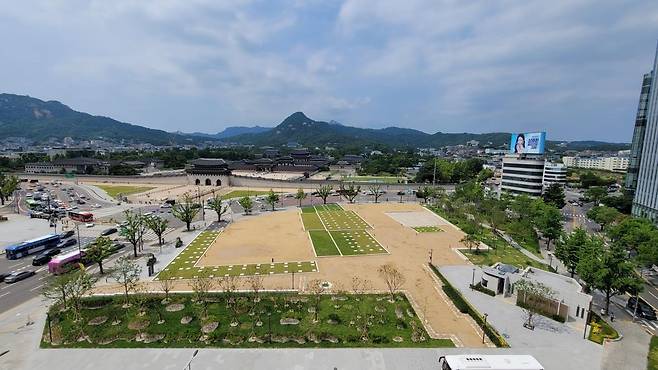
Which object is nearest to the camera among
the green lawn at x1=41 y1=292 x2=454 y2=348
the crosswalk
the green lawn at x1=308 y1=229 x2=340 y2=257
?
the green lawn at x1=41 y1=292 x2=454 y2=348

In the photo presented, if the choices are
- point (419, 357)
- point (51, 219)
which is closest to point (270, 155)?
point (51, 219)

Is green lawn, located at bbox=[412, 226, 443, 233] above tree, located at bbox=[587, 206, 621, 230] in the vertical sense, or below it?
below

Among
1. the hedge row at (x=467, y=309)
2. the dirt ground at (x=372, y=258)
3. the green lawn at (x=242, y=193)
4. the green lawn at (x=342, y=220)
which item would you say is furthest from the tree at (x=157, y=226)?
the green lawn at (x=242, y=193)

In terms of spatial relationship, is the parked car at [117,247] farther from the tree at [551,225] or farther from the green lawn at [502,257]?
the tree at [551,225]

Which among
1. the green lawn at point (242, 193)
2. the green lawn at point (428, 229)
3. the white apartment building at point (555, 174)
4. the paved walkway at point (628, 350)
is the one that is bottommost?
the green lawn at point (242, 193)

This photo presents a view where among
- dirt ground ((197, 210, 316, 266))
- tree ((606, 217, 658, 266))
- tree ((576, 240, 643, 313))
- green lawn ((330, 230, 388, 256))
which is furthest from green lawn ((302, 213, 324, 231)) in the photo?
tree ((606, 217, 658, 266))

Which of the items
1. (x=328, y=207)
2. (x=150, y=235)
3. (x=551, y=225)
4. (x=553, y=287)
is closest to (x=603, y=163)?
(x=551, y=225)

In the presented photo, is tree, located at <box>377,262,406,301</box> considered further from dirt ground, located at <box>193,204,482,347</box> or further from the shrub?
the shrub
